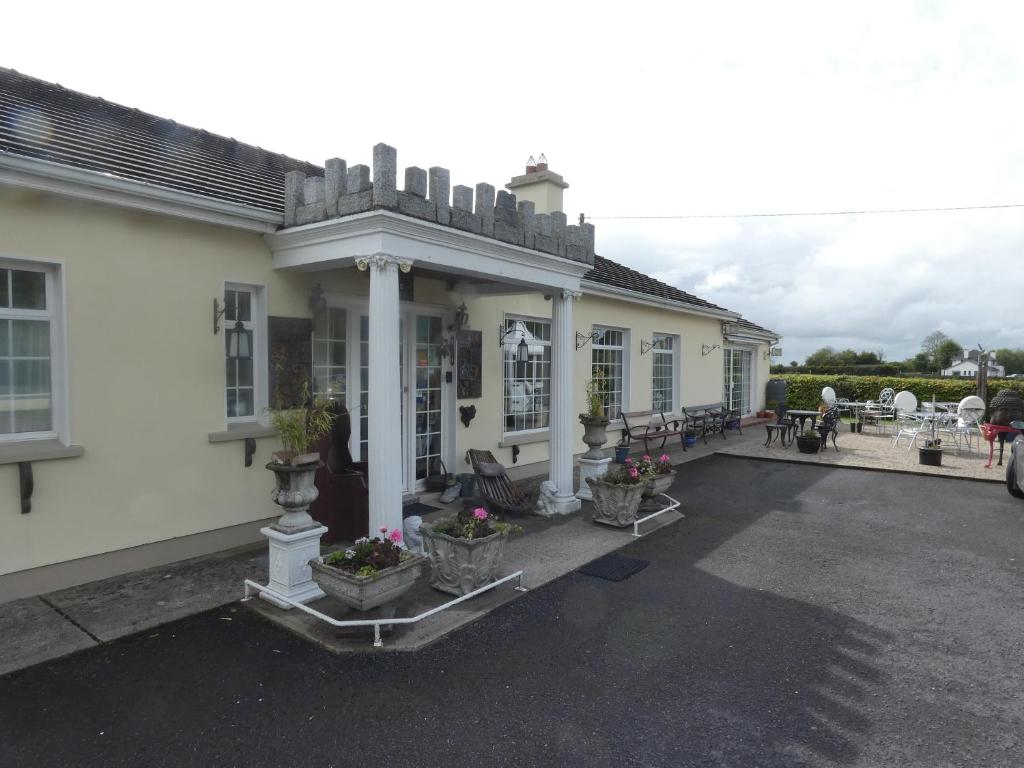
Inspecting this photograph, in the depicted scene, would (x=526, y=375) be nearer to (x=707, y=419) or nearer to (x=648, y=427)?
(x=648, y=427)

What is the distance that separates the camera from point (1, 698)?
130 inches

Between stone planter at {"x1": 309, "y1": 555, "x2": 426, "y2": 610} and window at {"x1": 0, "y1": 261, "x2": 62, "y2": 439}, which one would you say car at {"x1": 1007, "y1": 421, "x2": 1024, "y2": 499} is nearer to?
stone planter at {"x1": 309, "y1": 555, "x2": 426, "y2": 610}

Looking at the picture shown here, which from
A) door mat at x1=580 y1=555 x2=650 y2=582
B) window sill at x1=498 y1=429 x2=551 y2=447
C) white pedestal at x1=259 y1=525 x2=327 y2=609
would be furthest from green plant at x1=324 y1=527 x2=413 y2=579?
window sill at x1=498 y1=429 x2=551 y2=447

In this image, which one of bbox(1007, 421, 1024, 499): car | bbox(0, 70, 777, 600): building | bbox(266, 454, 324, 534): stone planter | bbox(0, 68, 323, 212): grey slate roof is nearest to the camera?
bbox(266, 454, 324, 534): stone planter

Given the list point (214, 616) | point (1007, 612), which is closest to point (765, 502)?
point (1007, 612)

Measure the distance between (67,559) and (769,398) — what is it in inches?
770

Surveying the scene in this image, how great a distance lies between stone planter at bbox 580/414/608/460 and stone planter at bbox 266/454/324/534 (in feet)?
13.4

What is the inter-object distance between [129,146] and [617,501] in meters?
6.58

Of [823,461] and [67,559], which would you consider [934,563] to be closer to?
[823,461]

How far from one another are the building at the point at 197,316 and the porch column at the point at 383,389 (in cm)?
2

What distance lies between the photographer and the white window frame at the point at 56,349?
4.70m

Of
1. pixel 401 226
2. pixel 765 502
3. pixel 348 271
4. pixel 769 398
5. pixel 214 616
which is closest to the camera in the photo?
pixel 214 616

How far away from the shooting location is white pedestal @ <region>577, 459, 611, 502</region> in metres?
7.95

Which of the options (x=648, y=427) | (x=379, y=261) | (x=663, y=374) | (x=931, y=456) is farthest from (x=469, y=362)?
(x=931, y=456)
